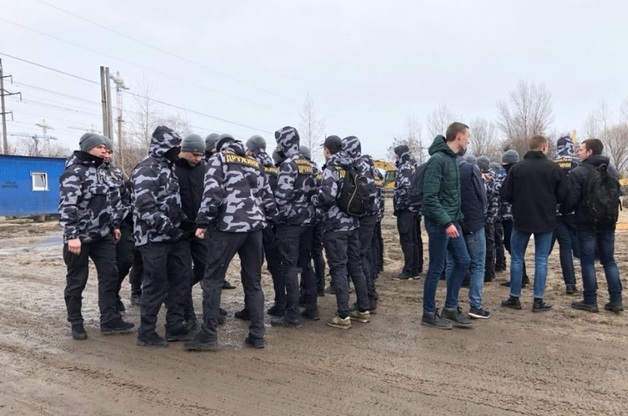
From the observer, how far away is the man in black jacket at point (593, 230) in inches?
229

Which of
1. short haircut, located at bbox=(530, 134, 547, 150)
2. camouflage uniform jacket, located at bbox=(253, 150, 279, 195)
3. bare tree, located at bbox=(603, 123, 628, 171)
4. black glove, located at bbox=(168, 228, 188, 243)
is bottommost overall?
black glove, located at bbox=(168, 228, 188, 243)

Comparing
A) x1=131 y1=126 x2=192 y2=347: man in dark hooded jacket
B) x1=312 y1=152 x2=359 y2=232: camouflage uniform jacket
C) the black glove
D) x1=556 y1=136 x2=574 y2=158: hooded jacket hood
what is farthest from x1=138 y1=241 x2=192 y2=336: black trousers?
x1=556 y1=136 x2=574 y2=158: hooded jacket hood

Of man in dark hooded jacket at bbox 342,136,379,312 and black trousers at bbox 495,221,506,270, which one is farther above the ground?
man in dark hooded jacket at bbox 342,136,379,312

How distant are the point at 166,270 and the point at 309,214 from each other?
171cm

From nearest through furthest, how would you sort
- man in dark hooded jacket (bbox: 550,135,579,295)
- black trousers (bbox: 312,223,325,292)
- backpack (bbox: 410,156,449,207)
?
1. backpack (bbox: 410,156,449,207)
2. black trousers (bbox: 312,223,325,292)
3. man in dark hooded jacket (bbox: 550,135,579,295)

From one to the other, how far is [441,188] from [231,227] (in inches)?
92.5

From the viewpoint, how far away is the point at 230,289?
24.8ft

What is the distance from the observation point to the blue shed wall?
21953 mm

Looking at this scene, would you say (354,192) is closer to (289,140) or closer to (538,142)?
(289,140)

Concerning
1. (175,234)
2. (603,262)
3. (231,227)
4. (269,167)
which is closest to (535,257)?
(603,262)

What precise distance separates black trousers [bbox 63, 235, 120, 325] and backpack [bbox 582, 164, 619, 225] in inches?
224

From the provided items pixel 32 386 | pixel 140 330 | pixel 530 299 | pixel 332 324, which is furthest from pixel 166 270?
pixel 530 299

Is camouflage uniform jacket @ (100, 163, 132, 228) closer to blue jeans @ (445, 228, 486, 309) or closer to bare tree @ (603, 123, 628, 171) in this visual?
blue jeans @ (445, 228, 486, 309)

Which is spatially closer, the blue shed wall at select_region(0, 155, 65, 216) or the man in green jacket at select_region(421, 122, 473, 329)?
the man in green jacket at select_region(421, 122, 473, 329)
